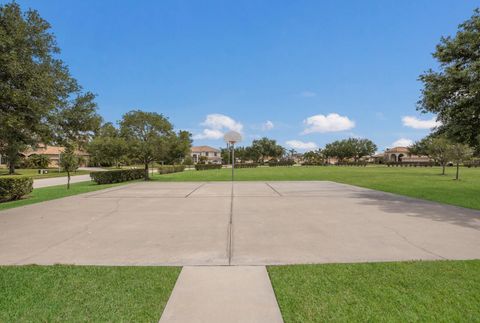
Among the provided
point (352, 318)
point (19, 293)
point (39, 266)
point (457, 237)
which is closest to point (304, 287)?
point (352, 318)

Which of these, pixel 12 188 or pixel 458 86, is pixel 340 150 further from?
pixel 12 188

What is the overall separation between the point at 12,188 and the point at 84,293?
41.6 feet

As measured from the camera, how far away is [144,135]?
23.0 metres

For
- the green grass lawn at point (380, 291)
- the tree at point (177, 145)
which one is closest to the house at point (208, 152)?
the tree at point (177, 145)

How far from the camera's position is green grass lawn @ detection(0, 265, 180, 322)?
2678mm

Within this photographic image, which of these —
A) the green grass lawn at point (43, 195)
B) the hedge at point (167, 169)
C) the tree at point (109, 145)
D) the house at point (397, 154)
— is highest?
the house at point (397, 154)

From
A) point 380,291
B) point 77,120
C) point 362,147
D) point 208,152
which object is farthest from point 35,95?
point 208,152

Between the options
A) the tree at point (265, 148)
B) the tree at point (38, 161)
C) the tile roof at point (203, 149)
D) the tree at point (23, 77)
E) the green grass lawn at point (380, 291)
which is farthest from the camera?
the tile roof at point (203, 149)

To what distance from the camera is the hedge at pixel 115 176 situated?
67.4 ft

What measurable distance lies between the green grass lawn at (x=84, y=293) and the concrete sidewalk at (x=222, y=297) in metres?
0.15

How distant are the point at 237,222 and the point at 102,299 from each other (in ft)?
13.7

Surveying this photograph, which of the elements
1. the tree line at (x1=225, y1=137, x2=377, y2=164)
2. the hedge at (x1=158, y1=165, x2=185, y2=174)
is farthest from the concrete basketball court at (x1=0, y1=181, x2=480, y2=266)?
the tree line at (x1=225, y1=137, x2=377, y2=164)

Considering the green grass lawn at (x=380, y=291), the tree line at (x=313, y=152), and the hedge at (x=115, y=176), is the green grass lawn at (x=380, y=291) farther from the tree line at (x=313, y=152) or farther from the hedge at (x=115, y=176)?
the tree line at (x=313, y=152)

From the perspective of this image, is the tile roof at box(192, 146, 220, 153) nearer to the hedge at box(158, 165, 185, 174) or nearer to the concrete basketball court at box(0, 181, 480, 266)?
the hedge at box(158, 165, 185, 174)
